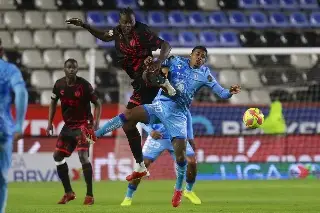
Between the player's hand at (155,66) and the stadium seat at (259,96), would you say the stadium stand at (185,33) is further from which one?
the player's hand at (155,66)

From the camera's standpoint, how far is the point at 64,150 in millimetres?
12398

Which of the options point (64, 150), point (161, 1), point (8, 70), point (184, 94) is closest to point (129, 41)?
point (184, 94)

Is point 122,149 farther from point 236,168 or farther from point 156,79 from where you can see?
point 156,79

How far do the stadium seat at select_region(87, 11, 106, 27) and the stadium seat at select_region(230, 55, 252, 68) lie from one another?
3.29 m

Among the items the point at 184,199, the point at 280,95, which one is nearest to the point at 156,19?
the point at 280,95

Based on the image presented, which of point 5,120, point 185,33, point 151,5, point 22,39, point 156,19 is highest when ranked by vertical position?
point 151,5

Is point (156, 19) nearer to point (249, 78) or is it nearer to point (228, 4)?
point (228, 4)

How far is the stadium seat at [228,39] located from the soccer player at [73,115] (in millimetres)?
10943

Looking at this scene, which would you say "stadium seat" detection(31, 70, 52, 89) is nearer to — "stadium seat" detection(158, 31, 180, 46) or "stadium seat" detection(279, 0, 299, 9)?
"stadium seat" detection(158, 31, 180, 46)

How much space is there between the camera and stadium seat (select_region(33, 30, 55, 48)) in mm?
22766

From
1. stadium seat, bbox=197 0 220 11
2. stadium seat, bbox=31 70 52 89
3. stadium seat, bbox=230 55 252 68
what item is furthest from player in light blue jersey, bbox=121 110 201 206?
stadium seat, bbox=197 0 220 11

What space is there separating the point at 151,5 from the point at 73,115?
11714 millimetres

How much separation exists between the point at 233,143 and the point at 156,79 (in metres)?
9.04

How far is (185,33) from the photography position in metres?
23.2
